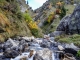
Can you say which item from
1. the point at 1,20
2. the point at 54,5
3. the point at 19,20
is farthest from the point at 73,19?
the point at 54,5

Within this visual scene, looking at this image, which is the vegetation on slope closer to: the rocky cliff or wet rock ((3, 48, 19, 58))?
the rocky cliff

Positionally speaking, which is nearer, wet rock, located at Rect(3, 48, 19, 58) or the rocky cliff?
wet rock, located at Rect(3, 48, 19, 58)


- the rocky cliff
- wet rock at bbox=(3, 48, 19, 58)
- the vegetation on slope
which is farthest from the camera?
the rocky cliff

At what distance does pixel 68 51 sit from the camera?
1303 inches

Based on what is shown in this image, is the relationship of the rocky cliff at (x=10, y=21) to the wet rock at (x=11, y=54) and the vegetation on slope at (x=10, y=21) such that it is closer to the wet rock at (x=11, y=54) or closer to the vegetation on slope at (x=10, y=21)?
the vegetation on slope at (x=10, y=21)

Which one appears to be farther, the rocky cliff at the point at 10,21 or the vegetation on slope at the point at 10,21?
the rocky cliff at the point at 10,21

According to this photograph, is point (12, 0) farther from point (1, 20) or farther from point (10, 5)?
point (1, 20)

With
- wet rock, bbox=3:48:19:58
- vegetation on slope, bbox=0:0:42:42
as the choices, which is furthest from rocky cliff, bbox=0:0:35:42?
wet rock, bbox=3:48:19:58

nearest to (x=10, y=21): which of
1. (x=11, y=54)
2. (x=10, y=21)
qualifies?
(x=10, y=21)

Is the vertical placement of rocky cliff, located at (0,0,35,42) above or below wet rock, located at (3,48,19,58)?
above

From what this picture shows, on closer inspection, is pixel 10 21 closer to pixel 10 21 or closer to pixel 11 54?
pixel 10 21

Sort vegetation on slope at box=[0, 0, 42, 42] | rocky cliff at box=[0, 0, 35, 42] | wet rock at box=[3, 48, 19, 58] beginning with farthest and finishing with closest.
A: 1. rocky cliff at box=[0, 0, 35, 42]
2. vegetation on slope at box=[0, 0, 42, 42]
3. wet rock at box=[3, 48, 19, 58]

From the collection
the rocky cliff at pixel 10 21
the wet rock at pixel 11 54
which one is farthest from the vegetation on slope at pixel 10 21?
the wet rock at pixel 11 54

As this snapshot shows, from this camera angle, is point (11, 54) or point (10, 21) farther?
point (10, 21)
